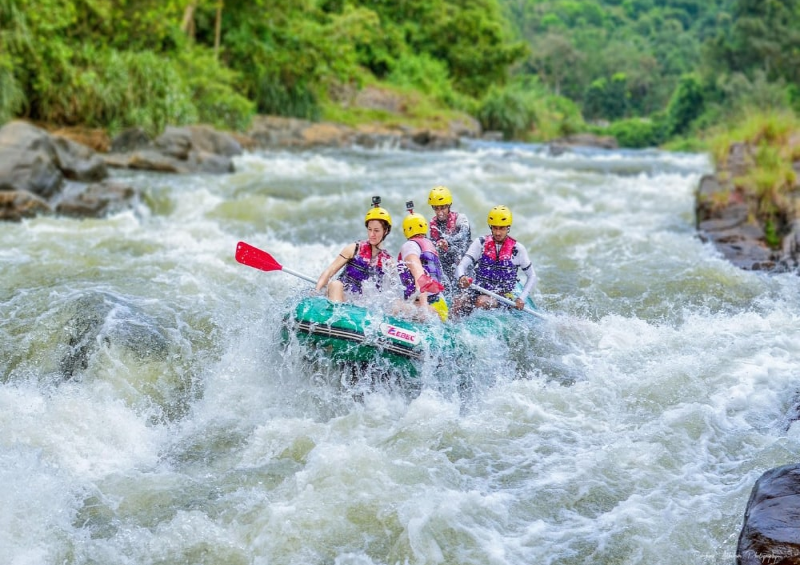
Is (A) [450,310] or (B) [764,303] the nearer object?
(A) [450,310]

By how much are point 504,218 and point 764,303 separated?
2587 mm

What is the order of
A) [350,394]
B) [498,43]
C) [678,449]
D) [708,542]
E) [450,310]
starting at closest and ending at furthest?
[708,542] < [678,449] < [350,394] < [450,310] < [498,43]

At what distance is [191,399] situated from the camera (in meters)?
5.63

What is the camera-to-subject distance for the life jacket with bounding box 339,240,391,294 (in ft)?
20.2

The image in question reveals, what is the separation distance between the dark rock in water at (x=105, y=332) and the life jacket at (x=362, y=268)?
4.59 feet

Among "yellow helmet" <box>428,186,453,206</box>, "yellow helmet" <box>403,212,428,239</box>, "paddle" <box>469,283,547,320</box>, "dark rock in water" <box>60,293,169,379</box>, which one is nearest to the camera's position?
"dark rock in water" <box>60,293,169,379</box>

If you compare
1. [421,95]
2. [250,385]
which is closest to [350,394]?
[250,385]

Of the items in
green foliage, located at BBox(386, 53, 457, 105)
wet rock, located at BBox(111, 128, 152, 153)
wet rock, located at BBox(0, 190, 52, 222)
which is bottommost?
green foliage, located at BBox(386, 53, 457, 105)

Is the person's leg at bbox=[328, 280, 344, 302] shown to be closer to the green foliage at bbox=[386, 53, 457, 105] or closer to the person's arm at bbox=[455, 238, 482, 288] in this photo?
the person's arm at bbox=[455, 238, 482, 288]

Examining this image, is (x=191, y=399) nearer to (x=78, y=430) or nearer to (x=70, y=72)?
(x=78, y=430)

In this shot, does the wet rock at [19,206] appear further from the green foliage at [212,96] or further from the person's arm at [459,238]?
the green foliage at [212,96]

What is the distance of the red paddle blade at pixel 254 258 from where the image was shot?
6.25 m

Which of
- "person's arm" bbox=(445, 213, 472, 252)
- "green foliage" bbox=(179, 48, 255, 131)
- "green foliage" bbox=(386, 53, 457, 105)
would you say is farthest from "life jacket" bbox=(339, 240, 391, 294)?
"green foliage" bbox=(386, 53, 457, 105)

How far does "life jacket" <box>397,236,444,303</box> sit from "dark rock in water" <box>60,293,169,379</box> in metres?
1.75
